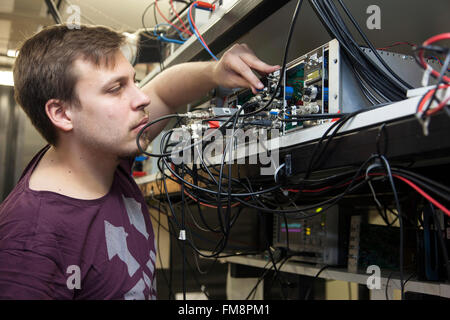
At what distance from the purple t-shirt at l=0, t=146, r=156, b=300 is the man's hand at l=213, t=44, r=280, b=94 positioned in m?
0.47

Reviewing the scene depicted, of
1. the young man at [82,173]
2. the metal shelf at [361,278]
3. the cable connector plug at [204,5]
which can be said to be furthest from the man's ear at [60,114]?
the metal shelf at [361,278]

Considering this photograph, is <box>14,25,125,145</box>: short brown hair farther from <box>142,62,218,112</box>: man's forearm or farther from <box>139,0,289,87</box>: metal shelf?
<box>139,0,289,87</box>: metal shelf

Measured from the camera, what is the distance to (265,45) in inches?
51.1

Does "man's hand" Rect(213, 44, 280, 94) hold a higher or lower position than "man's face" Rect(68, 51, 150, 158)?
higher

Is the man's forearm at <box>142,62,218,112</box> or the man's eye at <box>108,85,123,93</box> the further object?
the man's forearm at <box>142,62,218,112</box>

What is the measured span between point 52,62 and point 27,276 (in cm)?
56

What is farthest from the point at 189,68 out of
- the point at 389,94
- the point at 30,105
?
the point at 389,94

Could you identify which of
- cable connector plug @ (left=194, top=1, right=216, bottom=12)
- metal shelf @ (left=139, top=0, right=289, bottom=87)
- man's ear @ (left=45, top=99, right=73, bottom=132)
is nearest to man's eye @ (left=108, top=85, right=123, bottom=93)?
man's ear @ (left=45, top=99, right=73, bottom=132)

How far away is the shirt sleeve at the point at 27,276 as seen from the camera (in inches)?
31.6

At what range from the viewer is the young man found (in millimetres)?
870

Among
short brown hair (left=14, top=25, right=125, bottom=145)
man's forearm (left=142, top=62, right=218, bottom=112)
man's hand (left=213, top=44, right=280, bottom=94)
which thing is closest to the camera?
man's hand (left=213, top=44, right=280, bottom=94)
